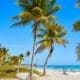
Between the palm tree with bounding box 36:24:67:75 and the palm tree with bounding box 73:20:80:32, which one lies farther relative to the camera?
the palm tree with bounding box 36:24:67:75

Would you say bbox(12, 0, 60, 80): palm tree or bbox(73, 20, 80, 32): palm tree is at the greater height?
bbox(12, 0, 60, 80): palm tree

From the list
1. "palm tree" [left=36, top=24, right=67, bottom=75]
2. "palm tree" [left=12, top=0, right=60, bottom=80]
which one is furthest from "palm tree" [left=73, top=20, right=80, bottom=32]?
"palm tree" [left=36, top=24, right=67, bottom=75]

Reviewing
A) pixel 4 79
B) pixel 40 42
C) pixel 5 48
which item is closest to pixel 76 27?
pixel 4 79

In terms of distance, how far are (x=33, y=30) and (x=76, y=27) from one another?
11020 mm

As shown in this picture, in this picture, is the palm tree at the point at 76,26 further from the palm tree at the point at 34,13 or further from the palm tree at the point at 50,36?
the palm tree at the point at 50,36

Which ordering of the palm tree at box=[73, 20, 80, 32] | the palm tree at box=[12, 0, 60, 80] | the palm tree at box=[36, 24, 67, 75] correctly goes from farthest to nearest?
the palm tree at box=[36, 24, 67, 75] < the palm tree at box=[12, 0, 60, 80] < the palm tree at box=[73, 20, 80, 32]

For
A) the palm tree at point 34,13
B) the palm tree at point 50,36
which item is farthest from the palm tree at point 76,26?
the palm tree at point 50,36

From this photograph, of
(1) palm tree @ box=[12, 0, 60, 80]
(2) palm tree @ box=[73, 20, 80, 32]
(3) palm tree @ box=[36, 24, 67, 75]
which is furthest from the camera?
(3) palm tree @ box=[36, 24, 67, 75]

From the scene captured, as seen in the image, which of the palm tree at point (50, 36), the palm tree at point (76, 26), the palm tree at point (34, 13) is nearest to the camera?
the palm tree at point (76, 26)

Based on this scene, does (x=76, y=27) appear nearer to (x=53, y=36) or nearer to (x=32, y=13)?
(x=32, y=13)

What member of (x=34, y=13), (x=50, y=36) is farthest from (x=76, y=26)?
(x=50, y=36)

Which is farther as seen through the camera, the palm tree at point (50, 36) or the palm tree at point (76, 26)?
the palm tree at point (50, 36)

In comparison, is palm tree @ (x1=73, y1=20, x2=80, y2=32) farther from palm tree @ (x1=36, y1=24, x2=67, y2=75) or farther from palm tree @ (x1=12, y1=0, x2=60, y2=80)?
palm tree @ (x1=36, y1=24, x2=67, y2=75)

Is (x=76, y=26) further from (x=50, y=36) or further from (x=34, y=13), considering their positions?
(x=50, y=36)
